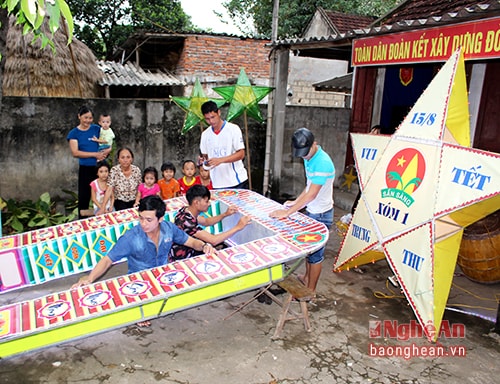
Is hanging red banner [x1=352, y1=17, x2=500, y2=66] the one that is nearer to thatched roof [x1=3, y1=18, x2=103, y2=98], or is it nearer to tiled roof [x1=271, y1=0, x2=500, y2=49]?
tiled roof [x1=271, y1=0, x2=500, y2=49]

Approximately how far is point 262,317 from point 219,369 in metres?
0.84

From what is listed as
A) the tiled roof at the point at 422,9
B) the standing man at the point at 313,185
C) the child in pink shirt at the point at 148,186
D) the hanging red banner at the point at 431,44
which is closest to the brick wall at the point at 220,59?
the tiled roof at the point at 422,9

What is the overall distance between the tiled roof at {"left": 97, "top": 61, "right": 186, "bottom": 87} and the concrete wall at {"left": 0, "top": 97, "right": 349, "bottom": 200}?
3323 millimetres

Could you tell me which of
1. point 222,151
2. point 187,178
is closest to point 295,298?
point 222,151

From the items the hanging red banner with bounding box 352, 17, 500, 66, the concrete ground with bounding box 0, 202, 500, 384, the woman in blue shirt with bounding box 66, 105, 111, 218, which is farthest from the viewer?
the woman in blue shirt with bounding box 66, 105, 111, 218

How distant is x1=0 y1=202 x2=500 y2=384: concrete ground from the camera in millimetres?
2984

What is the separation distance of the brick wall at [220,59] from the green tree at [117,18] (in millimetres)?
5469

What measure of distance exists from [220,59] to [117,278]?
9.86 meters

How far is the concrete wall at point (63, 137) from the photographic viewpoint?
5.91m

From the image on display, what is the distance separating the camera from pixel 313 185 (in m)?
3.93

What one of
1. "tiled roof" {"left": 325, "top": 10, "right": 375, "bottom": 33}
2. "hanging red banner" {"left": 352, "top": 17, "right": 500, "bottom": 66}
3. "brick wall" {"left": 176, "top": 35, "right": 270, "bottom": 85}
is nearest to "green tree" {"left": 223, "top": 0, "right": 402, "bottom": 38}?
"tiled roof" {"left": 325, "top": 10, "right": 375, "bottom": 33}

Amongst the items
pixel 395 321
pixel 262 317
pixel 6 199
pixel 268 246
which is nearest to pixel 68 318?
pixel 268 246

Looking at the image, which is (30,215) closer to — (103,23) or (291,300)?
(291,300)

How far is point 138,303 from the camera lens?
271cm
